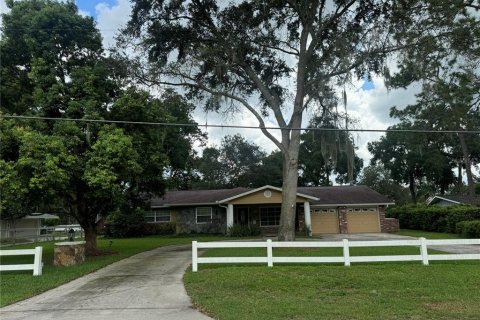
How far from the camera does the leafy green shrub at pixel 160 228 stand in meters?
31.8

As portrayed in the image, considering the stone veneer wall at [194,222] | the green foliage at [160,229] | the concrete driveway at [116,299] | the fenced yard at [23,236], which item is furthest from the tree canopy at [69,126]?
the fenced yard at [23,236]

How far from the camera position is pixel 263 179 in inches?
2124

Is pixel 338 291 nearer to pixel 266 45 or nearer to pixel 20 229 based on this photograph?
pixel 266 45

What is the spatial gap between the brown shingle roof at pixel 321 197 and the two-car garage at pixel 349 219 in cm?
70

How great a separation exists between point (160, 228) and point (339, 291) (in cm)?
2431

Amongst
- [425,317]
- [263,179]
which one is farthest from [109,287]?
[263,179]

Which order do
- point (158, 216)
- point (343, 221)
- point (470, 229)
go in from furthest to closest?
point (158, 216)
point (343, 221)
point (470, 229)

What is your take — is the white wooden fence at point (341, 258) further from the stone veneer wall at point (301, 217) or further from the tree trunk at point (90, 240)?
the stone veneer wall at point (301, 217)

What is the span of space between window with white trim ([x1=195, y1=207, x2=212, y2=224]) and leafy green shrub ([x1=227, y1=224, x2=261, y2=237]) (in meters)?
3.42

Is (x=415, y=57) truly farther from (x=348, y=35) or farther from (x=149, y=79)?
(x=149, y=79)

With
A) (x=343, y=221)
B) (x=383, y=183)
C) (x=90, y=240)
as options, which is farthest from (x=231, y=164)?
(x=90, y=240)

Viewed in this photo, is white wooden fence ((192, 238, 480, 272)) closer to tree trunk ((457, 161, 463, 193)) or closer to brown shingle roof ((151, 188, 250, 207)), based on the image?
brown shingle roof ((151, 188, 250, 207))

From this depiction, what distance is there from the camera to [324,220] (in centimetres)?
3156

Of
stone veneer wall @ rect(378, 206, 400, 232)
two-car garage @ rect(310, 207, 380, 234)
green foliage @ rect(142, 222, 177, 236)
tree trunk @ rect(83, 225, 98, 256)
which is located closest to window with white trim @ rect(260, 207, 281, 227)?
two-car garage @ rect(310, 207, 380, 234)
